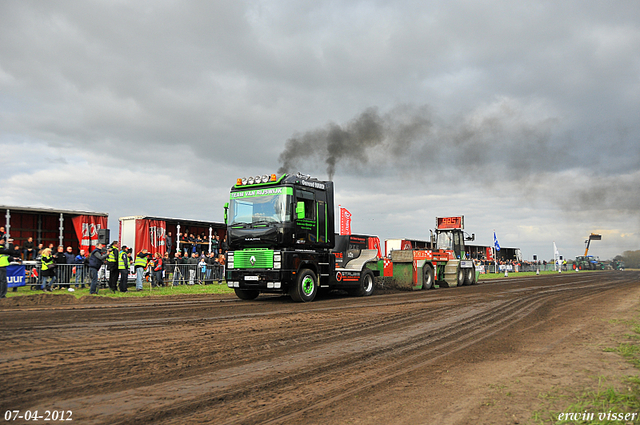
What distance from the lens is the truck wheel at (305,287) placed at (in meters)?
Answer: 12.9

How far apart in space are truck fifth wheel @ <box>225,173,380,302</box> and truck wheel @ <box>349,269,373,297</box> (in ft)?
5.95

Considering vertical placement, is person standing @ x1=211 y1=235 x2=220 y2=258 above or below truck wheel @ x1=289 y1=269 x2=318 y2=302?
above

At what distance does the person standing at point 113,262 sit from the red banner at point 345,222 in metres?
8.03

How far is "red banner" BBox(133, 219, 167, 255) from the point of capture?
20766 millimetres

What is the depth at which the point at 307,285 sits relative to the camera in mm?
13445

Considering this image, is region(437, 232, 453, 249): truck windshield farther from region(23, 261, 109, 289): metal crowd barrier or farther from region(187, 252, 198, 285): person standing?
region(23, 261, 109, 289): metal crowd barrier

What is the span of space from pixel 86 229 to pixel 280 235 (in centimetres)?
1116

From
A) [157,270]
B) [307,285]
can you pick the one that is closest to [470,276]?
[307,285]

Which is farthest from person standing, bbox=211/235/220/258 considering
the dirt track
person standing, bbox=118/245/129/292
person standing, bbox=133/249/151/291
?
the dirt track

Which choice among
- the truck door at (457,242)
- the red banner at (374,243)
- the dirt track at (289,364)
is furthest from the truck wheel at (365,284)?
the truck door at (457,242)

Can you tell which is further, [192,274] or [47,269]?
[192,274]

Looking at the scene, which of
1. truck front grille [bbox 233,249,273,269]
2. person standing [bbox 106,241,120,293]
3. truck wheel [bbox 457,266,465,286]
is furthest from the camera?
truck wheel [bbox 457,266,465,286]

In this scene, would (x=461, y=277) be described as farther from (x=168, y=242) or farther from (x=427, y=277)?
(x=168, y=242)

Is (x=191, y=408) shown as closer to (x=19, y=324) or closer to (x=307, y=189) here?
(x=19, y=324)
